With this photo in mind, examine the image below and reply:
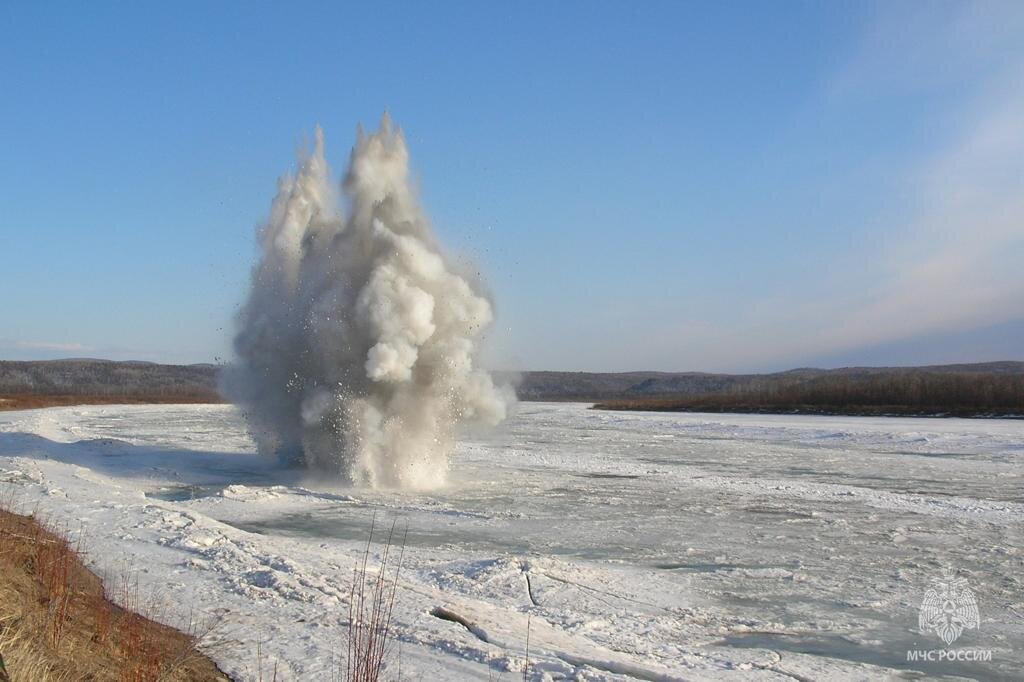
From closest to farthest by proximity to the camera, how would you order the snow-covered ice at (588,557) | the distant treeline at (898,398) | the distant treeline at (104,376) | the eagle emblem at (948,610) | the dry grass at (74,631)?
1. the dry grass at (74,631)
2. the snow-covered ice at (588,557)
3. the eagle emblem at (948,610)
4. the distant treeline at (898,398)
5. the distant treeline at (104,376)

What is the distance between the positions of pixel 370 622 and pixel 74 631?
2419mm

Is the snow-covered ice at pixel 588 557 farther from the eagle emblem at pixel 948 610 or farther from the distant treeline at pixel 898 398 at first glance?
the distant treeline at pixel 898 398

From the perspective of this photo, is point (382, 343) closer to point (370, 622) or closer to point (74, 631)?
point (370, 622)

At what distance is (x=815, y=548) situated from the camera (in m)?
11.6

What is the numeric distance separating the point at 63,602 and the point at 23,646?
6.60 feet

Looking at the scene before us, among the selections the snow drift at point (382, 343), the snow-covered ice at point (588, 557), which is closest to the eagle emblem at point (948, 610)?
the snow-covered ice at point (588, 557)

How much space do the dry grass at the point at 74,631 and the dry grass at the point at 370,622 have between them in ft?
3.47

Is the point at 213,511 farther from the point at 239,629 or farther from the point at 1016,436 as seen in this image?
the point at 1016,436

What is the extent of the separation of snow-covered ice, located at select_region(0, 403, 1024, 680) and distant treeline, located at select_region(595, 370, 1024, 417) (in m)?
23.5

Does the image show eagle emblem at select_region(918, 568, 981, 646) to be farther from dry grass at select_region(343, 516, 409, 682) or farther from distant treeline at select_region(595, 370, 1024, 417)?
distant treeline at select_region(595, 370, 1024, 417)

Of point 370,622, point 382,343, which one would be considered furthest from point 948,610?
point 382,343

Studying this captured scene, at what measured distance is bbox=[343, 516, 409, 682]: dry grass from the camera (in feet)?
17.1

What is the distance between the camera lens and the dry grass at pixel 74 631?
4963mm

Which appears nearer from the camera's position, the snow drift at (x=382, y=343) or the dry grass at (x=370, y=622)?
the dry grass at (x=370, y=622)
